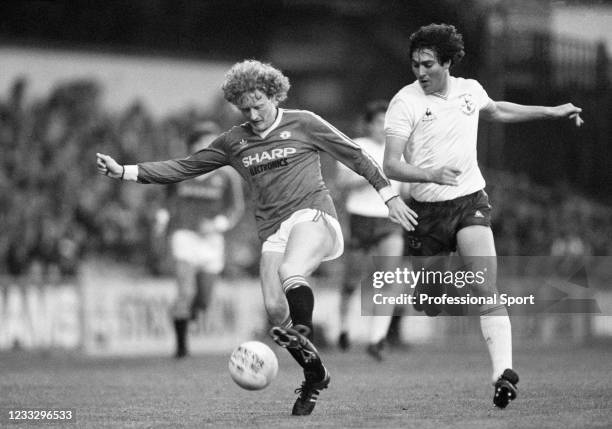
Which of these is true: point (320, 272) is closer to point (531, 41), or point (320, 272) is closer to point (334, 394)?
point (531, 41)

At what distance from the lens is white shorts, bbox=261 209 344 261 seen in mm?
7445

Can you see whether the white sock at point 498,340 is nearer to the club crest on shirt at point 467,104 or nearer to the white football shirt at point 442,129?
the white football shirt at point 442,129

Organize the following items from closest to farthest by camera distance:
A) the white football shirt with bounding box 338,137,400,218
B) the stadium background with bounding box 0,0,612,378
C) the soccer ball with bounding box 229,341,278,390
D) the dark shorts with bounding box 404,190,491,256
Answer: the soccer ball with bounding box 229,341,278,390 → the dark shorts with bounding box 404,190,491,256 → the white football shirt with bounding box 338,137,400,218 → the stadium background with bounding box 0,0,612,378

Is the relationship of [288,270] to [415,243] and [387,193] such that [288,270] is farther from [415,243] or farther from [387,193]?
[415,243]

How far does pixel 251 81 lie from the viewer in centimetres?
732

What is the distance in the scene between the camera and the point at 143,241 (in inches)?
726

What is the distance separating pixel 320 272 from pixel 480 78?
217 inches

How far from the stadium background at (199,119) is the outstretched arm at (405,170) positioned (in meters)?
9.27

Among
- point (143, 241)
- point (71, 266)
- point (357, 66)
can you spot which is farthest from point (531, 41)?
point (71, 266)

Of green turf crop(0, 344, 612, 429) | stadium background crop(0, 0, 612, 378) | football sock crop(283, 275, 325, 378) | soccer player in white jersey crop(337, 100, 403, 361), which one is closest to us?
green turf crop(0, 344, 612, 429)

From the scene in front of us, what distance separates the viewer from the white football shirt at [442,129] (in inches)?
299

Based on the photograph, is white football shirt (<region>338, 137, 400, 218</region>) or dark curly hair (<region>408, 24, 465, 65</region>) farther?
white football shirt (<region>338, 137, 400, 218</region>)

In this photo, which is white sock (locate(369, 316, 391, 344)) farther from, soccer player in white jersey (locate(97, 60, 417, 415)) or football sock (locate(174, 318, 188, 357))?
soccer player in white jersey (locate(97, 60, 417, 415))

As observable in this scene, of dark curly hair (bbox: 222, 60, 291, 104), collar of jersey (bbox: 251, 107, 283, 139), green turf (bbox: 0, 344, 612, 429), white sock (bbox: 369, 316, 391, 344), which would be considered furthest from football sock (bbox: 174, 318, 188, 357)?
dark curly hair (bbox: 222, 60, 291, 104)
